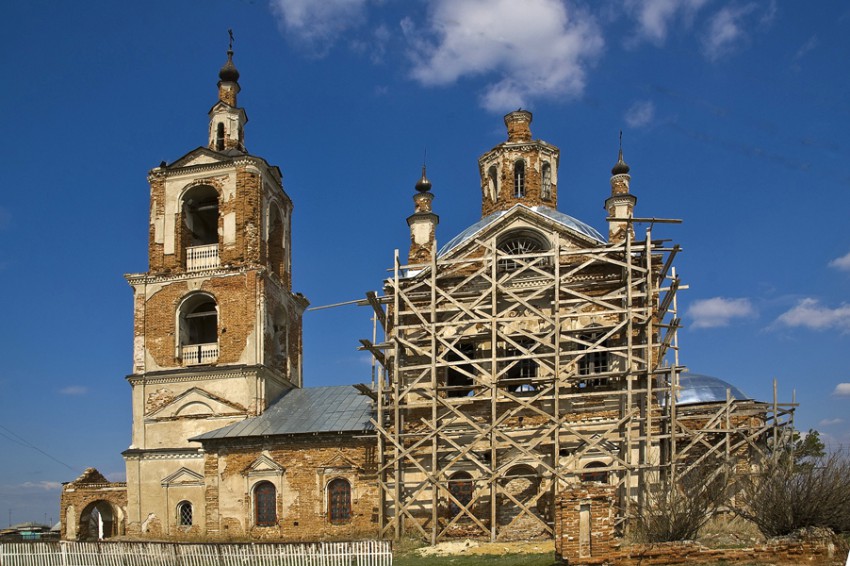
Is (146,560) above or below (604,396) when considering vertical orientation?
below

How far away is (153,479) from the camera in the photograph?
73.5 ft

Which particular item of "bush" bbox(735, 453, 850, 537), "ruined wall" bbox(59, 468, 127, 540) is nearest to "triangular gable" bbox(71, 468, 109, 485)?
"ruined wall" bbox(59, 468, 127, 540)

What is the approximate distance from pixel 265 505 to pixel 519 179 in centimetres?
1058

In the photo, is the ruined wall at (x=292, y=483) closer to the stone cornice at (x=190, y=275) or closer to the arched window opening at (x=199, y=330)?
the arched window opening at (x=199, y=330)

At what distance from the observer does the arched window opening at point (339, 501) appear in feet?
67.9

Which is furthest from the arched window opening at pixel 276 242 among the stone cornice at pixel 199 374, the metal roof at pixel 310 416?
the metal roof at pixel 310 416

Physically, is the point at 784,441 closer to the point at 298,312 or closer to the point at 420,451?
the point at 420,451

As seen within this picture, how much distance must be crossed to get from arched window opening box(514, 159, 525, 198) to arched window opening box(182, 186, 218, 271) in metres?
8.14

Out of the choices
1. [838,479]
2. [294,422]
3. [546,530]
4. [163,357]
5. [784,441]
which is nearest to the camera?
[838,479]

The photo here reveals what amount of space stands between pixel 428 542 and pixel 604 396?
475cm

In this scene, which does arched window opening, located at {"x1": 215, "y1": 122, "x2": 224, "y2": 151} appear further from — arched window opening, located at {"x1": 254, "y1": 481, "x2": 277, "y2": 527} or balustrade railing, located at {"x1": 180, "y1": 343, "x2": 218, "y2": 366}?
arched window opening, located at {"x1": 254, "y1": 481, "x2": 277, "y2": 527}

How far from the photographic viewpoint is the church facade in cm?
1870

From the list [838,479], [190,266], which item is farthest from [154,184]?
[838,479]

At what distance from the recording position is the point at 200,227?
25.9 metres
